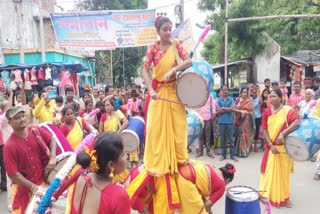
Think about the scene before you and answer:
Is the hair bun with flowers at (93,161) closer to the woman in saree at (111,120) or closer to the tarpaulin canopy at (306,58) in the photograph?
the woman in saree at (111,120)

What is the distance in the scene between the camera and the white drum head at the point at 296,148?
4625 mm

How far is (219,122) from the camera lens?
862 centimetres

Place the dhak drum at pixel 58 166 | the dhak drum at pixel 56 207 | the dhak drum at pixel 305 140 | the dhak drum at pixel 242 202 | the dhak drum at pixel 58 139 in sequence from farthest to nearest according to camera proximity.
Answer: the dhak drum at pixel 305 140
the dhak drum at pixel 58 139
the dhak drum at pixel 58 166
the dhak drum at pixel 242 202
the dhak drum at pixel 56 207

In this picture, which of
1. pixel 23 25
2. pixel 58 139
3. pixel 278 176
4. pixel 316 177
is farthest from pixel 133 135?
pixel 23 25

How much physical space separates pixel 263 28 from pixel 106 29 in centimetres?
815

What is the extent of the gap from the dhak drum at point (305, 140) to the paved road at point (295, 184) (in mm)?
1036

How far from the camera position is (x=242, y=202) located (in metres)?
2.98

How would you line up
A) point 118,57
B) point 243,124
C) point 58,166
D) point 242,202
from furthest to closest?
point 118,57
point 243,124
point 58,166
point 242,202

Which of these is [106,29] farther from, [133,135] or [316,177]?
[316,177]

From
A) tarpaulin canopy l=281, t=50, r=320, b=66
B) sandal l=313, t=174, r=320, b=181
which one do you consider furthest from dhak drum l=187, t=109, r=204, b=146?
tarpaulin canopy l=281, t=50, r=320, b=66

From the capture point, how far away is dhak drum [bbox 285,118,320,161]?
457 centimetres

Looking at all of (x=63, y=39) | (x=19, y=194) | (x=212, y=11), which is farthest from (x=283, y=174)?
(x=212, y=11)

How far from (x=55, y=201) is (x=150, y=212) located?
4.30 feet

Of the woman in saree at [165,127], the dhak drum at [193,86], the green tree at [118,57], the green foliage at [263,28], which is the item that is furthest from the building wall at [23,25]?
the dhak drum at [193,86]
